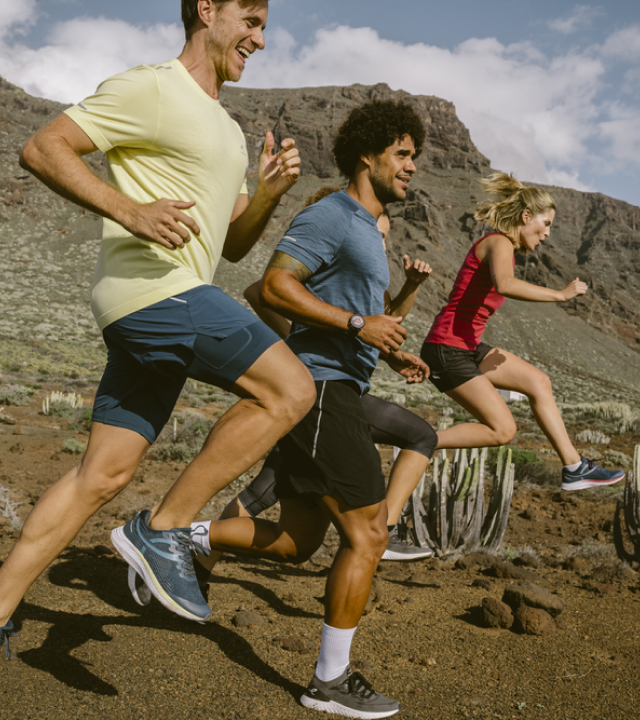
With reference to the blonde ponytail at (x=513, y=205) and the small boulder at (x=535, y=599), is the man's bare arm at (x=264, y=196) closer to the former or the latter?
the blonde ponytail at (x=513, y=205)

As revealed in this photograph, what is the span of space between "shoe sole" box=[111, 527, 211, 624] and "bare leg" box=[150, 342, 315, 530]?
0.11 m

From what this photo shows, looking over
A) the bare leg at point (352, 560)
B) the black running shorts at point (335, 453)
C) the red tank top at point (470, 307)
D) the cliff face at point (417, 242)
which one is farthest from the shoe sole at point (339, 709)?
the cliff face at point (417, 242)

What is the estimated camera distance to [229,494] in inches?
294

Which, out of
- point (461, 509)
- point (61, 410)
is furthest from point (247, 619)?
point (61, 410)

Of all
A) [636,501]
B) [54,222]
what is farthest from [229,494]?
Answer: [54,222]

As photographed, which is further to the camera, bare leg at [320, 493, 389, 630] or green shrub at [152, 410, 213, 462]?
green shrub at [152, 410, 213, 462]

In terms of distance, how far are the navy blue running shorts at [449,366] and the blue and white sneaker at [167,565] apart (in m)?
2.48

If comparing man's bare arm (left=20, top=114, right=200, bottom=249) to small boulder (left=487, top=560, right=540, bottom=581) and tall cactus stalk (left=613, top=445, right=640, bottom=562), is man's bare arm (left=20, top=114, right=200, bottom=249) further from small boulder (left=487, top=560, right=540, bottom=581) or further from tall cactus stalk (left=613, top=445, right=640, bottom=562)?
tall cactus stalk (left=613, top=445, right=640, bottom=562)

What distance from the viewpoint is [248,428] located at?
2.12 metres

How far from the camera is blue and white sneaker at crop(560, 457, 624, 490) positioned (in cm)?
447

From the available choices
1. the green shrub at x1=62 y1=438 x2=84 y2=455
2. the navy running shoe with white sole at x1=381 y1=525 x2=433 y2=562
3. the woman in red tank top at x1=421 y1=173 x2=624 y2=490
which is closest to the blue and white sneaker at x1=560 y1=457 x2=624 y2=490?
the woman in red tank top at x1=421 y1=173 x2=624 y2=490

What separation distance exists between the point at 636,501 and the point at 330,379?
3.60m

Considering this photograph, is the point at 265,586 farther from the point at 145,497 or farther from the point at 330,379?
the point at 145,497

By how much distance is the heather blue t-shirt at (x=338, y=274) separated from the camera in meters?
2.67
